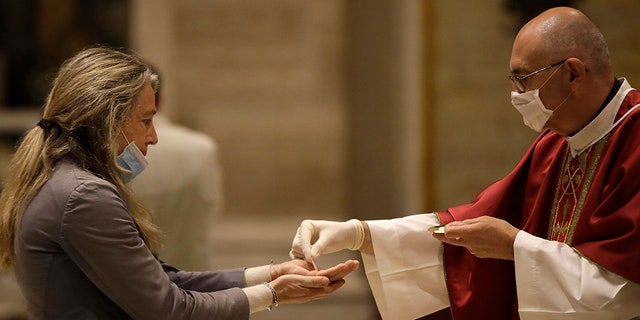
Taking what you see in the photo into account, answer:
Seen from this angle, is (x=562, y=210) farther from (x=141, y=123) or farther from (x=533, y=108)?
(x=141, y=123)

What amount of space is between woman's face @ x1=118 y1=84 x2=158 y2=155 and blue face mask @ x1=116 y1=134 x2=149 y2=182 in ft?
0.05

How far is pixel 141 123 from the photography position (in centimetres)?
299

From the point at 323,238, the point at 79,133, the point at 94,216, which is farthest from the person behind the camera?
the point at 323,238

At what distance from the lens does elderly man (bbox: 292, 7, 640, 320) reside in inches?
110

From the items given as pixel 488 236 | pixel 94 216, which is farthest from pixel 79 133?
pixel 488 236

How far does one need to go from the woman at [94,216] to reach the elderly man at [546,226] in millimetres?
372

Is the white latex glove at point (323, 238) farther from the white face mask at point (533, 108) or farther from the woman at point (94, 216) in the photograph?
the white face mask at point (533, 108)

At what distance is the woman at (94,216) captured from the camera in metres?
2.72

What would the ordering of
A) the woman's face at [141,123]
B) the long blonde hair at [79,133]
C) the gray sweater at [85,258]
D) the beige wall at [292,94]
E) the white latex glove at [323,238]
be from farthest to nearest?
1. the beige wall at [292,94]
2. the white latex glove at [323,238]
3. the woman's face at [141,123]
4. the long blonde hair at [79,133]
5. the gray sweater at [85,258]

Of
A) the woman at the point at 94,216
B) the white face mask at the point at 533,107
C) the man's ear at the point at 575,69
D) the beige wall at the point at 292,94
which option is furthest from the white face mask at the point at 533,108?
the beige wall at the point at 292,94

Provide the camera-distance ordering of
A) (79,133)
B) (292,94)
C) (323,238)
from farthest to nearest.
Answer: (292,94) → (323,238) → (79,133)

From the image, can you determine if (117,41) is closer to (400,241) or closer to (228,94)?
(228,94)

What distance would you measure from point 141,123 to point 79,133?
0.19m

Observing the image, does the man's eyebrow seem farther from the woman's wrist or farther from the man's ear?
the woman's wrist
